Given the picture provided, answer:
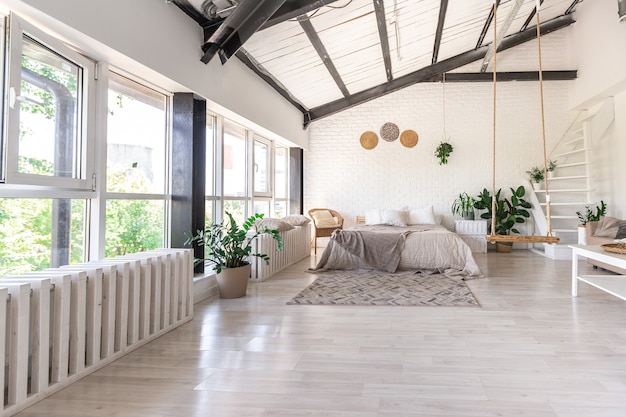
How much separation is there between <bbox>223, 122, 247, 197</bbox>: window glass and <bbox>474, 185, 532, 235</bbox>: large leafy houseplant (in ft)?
14.5

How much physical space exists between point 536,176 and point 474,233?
157 cm

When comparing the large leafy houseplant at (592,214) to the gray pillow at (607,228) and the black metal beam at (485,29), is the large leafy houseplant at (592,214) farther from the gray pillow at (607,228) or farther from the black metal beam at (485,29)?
the black metal beam at (485,29)

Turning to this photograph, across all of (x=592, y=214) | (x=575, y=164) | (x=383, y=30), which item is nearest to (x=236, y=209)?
(x=383, y=30)

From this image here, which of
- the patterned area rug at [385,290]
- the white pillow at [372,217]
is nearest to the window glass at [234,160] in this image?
the patterned area rug at [385,290]

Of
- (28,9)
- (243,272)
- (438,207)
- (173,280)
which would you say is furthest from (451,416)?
(438,207)

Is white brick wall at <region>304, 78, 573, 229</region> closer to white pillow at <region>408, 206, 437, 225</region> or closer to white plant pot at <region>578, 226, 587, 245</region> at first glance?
white pillow at <region>408, 206, 437, 225</region>

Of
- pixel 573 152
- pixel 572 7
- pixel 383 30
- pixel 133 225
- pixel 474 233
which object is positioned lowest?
pixel 474 233

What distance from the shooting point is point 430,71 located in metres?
7.09

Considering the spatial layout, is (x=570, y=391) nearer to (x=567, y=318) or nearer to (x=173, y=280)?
(x=567, y=318)

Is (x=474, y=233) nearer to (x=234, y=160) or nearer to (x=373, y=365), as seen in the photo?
(x=234, y=160)

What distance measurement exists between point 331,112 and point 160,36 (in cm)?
449

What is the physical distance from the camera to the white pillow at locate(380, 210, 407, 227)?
646 centimetres

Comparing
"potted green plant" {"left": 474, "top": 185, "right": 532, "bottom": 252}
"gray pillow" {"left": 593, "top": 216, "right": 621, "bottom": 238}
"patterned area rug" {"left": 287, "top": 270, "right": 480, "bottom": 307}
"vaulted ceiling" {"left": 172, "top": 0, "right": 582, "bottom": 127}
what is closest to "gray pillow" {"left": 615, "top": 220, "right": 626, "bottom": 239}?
"gray pillow" {"left": 593, "top": 216, "right": 621, "bottom": 238}

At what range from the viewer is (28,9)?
2.01m
